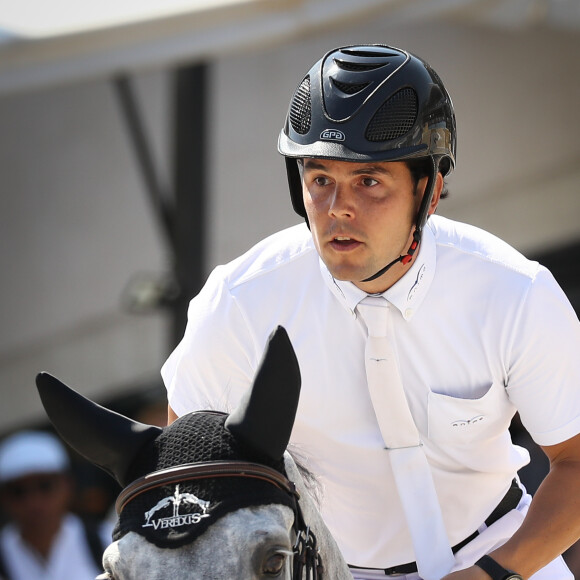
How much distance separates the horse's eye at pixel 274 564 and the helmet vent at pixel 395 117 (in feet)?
3.75

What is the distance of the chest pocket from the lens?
3.05m

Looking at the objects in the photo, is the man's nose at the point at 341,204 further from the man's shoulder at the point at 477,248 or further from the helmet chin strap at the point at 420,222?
the man's shoulder at the point at 477,248

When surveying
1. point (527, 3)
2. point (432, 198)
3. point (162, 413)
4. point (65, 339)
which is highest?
point (432, 198)

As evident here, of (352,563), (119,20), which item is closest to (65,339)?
(119,20)

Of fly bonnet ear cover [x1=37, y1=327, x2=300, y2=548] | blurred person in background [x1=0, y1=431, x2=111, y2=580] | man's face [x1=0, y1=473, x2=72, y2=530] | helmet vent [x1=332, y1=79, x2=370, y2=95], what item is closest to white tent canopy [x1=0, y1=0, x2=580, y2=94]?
blurred person in background [x1=0, y1=431, x2=111, y2=580]

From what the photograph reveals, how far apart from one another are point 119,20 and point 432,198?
5.22 meters

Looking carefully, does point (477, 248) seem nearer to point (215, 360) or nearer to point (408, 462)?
point (408, 462)

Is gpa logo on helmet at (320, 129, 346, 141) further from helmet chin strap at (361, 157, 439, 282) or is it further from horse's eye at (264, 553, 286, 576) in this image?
horse's eye at (264, 553, 286, 576)

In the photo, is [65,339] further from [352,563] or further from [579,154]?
[352,563]

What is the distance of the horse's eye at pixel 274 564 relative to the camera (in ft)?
7.26

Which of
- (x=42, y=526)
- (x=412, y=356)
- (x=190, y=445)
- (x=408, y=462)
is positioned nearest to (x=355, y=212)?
(x=412, y=356)

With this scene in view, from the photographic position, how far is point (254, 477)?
231 centimetres

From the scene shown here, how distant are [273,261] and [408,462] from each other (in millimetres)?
673

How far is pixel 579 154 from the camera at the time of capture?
13.0 meters
